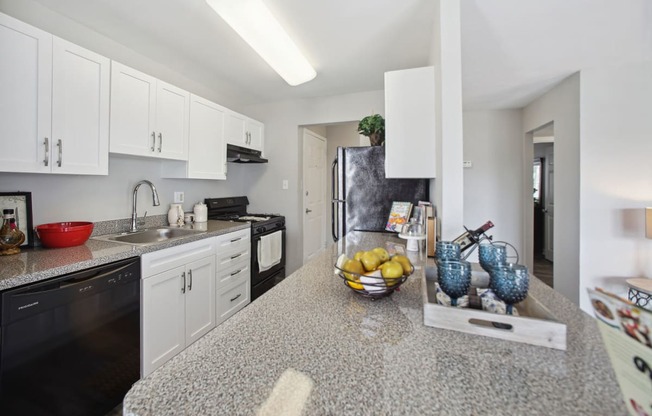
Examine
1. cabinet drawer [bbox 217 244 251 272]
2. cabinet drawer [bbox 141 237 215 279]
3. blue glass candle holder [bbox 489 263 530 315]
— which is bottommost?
cabinet drawer [bbox 217 244 251 272]

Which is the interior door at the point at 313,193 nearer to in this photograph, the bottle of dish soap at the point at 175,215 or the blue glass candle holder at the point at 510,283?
the bottle of dish soap at the point at 175,215

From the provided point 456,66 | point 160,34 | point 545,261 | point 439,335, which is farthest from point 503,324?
point 545,261

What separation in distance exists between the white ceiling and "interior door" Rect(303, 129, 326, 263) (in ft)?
3.97

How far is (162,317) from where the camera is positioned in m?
1.69

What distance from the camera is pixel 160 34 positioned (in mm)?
1989

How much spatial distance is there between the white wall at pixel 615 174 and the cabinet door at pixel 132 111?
3456 millimetres

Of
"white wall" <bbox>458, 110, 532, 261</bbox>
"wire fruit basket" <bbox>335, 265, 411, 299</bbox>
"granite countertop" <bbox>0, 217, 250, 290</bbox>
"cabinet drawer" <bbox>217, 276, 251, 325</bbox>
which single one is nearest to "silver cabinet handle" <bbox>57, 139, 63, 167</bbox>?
"granite countertop" <bbox>0, 217, 250, 290</bbox>

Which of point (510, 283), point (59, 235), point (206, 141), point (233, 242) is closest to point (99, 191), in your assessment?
point (59, 235)

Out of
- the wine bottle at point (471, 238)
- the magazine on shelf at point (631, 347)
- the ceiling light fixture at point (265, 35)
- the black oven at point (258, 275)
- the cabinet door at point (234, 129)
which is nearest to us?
the magazine on shelf at point (631, 347)

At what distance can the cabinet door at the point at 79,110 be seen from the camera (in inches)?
59.0

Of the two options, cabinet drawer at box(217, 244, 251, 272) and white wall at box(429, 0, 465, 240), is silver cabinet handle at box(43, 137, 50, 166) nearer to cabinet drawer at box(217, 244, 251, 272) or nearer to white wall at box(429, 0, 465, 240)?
cabinet drawer at box(217, 244, 251, 272)

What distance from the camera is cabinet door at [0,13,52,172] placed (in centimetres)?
132

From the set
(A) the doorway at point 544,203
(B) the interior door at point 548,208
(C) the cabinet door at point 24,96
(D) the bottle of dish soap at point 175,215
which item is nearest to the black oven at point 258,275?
(D) the bottle of dish soap at point 175,215

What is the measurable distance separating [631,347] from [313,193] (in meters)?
3.68
